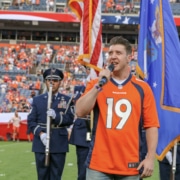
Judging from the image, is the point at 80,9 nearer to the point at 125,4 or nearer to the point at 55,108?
the point at 55,108

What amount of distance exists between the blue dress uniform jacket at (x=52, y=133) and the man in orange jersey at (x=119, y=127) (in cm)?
238

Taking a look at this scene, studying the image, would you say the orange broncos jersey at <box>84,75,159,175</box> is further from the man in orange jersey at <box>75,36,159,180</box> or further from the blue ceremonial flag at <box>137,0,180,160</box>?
the blue ceremonial flag at <box>137,0,180,160</box>

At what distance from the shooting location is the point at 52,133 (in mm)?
6758

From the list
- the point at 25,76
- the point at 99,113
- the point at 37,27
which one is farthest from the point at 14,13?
the point at 99,113

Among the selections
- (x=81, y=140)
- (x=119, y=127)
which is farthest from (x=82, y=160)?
(x=119, y=127)

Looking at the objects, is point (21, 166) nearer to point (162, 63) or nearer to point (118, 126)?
point (162, 63)

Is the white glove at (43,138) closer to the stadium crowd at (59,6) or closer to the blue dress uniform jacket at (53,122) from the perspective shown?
the blue dress uniform jacket at (53,122)

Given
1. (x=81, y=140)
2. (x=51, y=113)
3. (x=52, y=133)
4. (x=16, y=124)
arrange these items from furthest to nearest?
1. (x=16, y=124)
2. (x=81, y=140)
3. (x=52, y=133)
4. (x=51, y=113)

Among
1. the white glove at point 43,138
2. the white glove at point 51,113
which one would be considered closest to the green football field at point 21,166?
the white glove at point 43,138

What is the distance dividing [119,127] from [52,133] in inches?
102

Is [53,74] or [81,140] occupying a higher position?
[53,74]

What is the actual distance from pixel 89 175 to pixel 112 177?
0.60 ft

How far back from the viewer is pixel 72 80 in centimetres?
3164

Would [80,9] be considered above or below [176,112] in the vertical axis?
above
